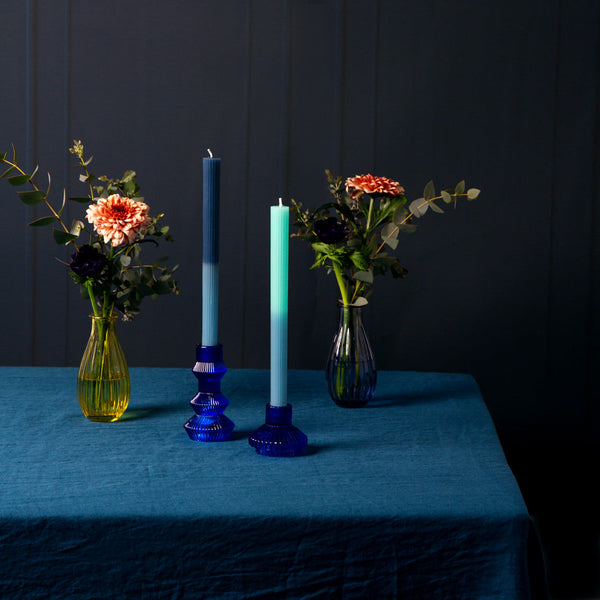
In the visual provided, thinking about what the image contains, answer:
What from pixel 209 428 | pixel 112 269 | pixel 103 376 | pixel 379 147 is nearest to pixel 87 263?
pixel 112 269

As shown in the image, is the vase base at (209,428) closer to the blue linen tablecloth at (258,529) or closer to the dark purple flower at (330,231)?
the blue linen tablecloth at (258,529)

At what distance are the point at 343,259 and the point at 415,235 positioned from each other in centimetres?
93

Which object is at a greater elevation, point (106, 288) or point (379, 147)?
point (379, 147)

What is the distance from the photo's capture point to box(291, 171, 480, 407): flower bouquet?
45.7 inches

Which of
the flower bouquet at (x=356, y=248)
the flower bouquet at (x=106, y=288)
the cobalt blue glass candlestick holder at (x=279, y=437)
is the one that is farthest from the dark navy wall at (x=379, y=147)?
the cobalt blue glass candlestick holder at (x=279, y=437)

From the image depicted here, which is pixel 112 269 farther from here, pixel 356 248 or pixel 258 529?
pixel 258 529

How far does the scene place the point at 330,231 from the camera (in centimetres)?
117

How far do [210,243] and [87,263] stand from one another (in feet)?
0.58

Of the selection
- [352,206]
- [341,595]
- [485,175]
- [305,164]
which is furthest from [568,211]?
[341,595]

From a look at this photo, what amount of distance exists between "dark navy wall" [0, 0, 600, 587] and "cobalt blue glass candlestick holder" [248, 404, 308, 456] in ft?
3.68

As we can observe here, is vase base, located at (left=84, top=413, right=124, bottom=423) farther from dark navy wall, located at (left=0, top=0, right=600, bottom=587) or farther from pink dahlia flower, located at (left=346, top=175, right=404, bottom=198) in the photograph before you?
dark navy wall, located at (left=0, top=0, right=600, bottom=587)

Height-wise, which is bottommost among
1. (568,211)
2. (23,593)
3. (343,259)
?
(23,593)

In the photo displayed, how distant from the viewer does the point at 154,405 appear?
1223 mm

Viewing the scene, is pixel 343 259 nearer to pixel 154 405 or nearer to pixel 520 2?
pixel 154 405
